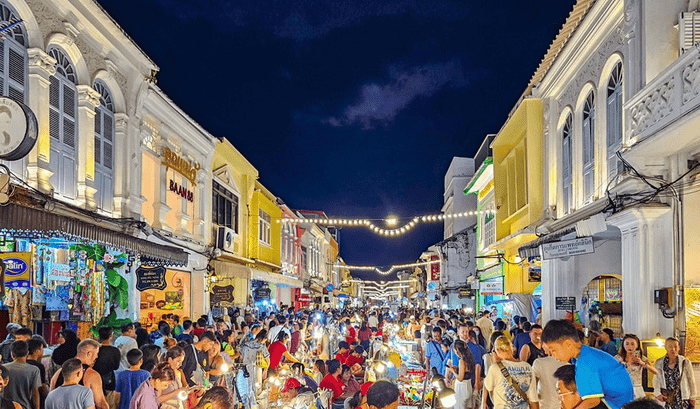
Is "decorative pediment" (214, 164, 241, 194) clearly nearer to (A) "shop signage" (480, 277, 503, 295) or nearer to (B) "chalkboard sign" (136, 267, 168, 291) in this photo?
(B) "chalkboard sign" (136, 267, 168, 291)

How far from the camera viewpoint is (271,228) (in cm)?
3684

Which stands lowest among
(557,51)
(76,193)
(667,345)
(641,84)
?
(667,345)

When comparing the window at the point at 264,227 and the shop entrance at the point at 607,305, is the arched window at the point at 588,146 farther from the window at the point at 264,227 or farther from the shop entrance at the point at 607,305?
the window at the point at 264,227

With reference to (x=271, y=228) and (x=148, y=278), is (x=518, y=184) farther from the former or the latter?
(x=271, y=228)

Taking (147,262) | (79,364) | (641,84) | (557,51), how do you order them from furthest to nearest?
(557,51) → (147,262) → (641,84) → (79,364)

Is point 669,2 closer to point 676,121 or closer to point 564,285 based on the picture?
point 676,121

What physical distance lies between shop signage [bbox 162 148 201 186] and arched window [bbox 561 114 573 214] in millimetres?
11044

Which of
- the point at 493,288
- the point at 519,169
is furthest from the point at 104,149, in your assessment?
the point at 493,288

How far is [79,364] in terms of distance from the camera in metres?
6.48

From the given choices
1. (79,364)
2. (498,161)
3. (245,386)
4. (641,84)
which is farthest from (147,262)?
(498,161)

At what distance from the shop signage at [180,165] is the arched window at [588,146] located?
446 inches

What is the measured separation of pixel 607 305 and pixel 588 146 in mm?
4621

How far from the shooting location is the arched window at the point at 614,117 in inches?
523

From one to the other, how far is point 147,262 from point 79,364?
32.8 feet
